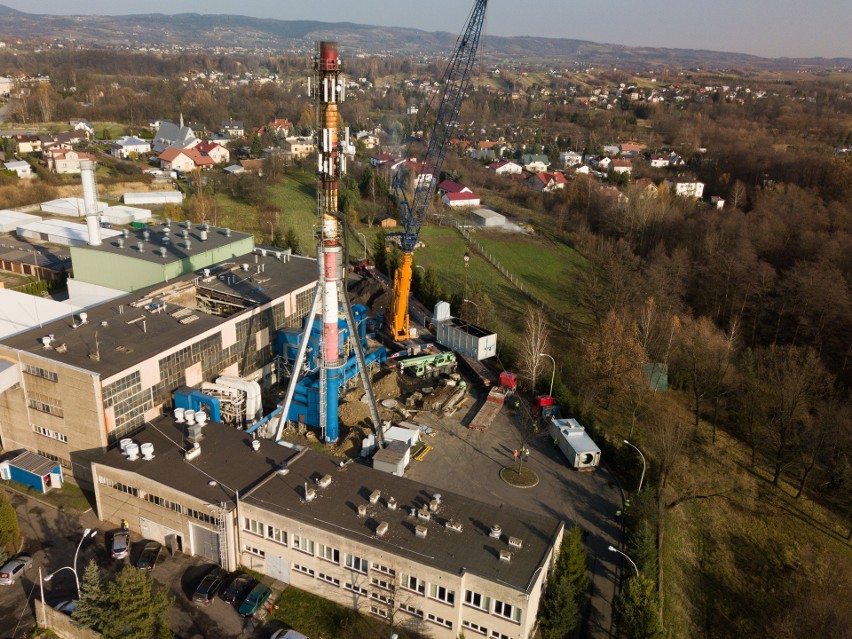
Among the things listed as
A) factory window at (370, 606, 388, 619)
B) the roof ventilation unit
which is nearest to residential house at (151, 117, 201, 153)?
the roof ventilation unit

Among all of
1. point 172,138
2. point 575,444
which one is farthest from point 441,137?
point 172,138

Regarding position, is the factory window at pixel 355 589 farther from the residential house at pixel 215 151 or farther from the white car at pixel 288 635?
the residential house at pixel 215 151

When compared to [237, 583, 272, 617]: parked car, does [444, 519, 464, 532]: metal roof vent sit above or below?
above

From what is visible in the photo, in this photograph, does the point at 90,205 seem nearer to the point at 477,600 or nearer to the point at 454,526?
the point at 454,526

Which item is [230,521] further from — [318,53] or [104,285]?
[104,285]

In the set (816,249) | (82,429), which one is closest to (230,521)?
(82,429)

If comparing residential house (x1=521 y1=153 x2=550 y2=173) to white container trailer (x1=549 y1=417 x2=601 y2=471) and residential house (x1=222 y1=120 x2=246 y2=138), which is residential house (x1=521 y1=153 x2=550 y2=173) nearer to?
residential house (x1=222 y1=120 x2=246 y2=138)

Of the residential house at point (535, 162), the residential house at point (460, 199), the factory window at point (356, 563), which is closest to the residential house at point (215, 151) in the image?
the residential house at point (460, 199)
